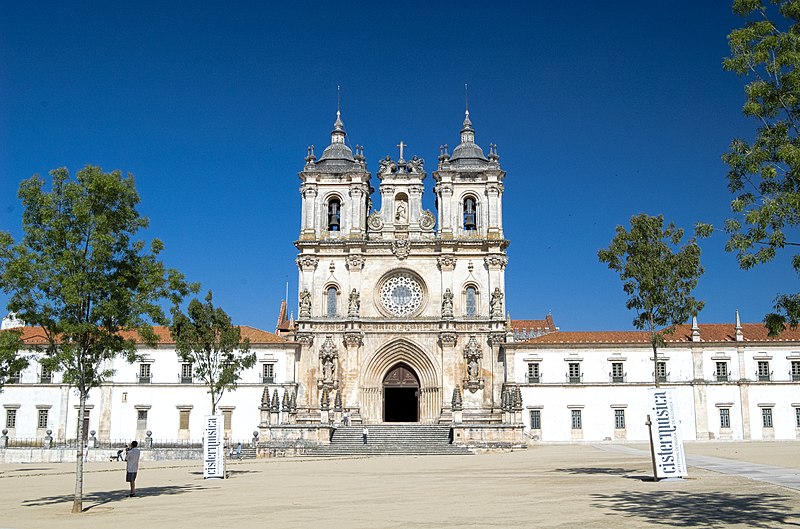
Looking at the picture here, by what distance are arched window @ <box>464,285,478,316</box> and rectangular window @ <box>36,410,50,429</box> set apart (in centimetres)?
2929

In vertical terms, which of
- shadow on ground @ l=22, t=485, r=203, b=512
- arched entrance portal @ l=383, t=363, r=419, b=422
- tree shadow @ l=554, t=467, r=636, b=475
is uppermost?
arched entrance portal @ l=383, t=363, r=419, b=422

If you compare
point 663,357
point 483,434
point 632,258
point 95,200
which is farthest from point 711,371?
point 95,200

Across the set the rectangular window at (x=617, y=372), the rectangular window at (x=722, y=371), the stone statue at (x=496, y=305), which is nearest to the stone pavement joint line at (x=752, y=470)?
the stone statue at (x=496, y=305)

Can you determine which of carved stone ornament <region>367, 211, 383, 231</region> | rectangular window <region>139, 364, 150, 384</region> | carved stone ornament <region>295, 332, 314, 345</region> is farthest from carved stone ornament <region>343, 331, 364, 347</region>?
rectangular window <region>139, 364, 150, 384</region>

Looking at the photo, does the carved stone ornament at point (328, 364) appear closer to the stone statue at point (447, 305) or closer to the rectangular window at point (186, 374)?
the stone statue at point (447, 305)

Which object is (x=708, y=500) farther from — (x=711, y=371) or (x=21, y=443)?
(x=21, y=443)

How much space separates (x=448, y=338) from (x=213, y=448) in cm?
2693

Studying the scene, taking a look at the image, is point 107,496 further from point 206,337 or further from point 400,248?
point 400,248

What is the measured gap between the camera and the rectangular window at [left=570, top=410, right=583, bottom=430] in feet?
177

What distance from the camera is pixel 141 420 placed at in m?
53.8

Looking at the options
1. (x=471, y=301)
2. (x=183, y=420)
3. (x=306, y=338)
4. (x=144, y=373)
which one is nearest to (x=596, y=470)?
(x=471, y=301)

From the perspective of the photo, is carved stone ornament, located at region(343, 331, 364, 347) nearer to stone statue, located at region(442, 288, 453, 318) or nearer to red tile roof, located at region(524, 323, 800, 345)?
stone statue, located at region(442, 288, 453, 318)

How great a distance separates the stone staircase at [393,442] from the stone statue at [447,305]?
7.48m

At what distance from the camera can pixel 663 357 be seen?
54.4m
